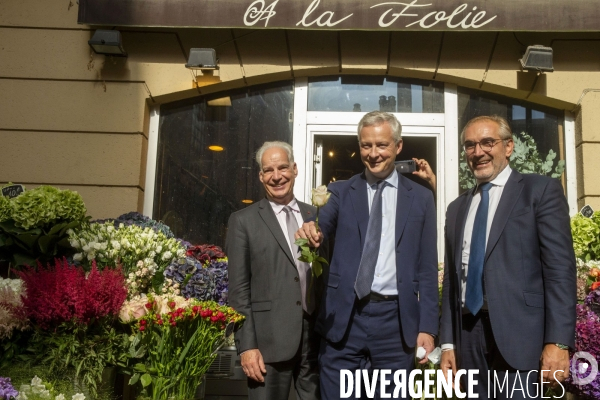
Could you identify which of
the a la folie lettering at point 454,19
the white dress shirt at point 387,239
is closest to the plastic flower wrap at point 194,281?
the white dress shirt at point 387,239

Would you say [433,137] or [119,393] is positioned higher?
[433,137]

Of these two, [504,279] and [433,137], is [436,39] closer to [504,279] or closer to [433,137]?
Answer: [433,137]

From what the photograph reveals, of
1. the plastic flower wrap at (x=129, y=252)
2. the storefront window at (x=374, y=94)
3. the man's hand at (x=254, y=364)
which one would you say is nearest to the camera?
the man's hand at (x=254, y=364)

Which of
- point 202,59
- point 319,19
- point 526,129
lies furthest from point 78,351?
point 526,129

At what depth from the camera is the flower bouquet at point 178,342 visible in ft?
8.82

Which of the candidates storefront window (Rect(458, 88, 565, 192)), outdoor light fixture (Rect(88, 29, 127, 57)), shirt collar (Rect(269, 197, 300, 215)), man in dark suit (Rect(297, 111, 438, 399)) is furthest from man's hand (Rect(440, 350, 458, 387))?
outdoor light fixture (Rect(88, 29, 127, 57))

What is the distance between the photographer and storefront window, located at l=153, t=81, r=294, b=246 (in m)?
5.59

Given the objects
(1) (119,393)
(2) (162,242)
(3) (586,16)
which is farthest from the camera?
(3) (586,16)

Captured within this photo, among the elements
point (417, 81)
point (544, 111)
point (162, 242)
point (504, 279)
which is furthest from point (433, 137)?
point (504, 279)

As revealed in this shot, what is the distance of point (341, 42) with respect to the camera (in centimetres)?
553

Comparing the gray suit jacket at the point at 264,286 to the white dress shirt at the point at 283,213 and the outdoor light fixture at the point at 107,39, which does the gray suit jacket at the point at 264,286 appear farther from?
the outdoor light fixture at the point at 107,39

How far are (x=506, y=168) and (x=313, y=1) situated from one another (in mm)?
3054

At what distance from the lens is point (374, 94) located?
5.72 m

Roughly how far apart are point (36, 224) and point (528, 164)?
415 cm
